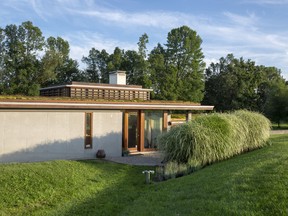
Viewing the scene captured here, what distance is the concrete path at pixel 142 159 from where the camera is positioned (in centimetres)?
1266

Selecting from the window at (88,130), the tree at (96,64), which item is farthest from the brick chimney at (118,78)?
the tree at (96,64)

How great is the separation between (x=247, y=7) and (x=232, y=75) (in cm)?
3195

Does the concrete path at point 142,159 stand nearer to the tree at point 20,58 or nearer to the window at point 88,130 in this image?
A: the window at point 88,130

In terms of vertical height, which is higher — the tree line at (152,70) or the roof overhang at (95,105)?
the tree line at (152,70)

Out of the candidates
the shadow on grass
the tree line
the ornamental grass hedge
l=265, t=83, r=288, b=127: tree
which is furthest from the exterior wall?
l=265, t=83, r=288, b=127: tree

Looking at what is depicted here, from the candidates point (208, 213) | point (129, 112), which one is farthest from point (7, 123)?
point (208, 213)

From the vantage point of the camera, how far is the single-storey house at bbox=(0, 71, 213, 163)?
38.7 feet

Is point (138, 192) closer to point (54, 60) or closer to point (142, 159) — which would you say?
point (142, 159)

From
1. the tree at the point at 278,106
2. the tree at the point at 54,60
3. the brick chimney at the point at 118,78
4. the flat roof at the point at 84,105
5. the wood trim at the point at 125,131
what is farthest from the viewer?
the tree at the point at 54,60

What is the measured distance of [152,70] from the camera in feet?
124

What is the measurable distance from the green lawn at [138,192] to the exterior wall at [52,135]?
2640mm

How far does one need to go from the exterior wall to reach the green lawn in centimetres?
264

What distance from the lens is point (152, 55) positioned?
3866 cm

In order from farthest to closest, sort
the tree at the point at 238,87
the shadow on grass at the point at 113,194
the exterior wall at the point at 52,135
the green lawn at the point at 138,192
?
1. the tree at the point at 238,87
2. the exterior wall at the point at 52,135
3. the shadow on grass at the point at 113,194
4. the green lawn at the point at 138,192
